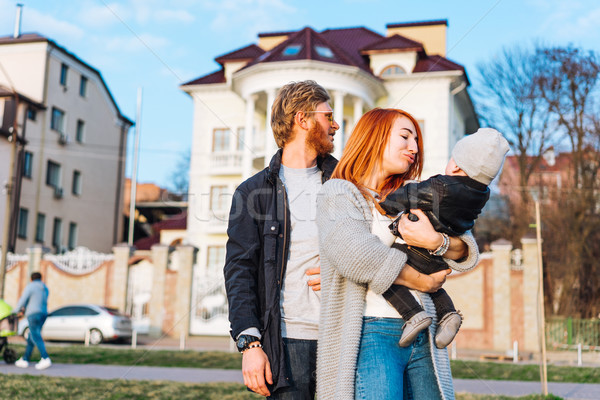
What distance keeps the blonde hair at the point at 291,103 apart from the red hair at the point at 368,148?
1.55 feet

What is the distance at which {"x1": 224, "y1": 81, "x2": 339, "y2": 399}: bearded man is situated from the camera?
9.86 ft

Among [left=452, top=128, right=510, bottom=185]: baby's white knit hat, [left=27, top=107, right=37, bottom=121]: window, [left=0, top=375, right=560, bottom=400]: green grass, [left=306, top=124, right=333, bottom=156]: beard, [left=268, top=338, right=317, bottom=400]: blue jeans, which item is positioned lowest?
[left=0, top=375, right=560, bottom=400]: green grass

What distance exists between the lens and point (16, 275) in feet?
90.4

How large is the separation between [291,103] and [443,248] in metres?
1.09

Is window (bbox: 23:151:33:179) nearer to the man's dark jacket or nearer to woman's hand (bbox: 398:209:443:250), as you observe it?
the man's dark jacket

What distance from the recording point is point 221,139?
35219mm

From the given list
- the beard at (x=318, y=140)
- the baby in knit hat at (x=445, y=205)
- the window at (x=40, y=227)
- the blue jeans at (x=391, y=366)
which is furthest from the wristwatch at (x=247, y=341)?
the window at (x=40, y=227)

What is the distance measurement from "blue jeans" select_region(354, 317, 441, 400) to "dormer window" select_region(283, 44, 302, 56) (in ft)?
97.0

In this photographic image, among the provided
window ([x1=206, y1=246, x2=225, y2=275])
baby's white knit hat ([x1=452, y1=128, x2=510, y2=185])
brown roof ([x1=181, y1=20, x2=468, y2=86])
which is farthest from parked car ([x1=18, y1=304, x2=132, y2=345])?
baby's white knit hat ([x1=452, y1=128, x2=510, y2=185])

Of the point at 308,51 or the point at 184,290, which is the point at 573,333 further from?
the point at 308,51

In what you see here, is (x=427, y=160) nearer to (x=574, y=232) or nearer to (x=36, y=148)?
(x=574, y=232)

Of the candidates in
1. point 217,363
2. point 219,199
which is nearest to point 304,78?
point 219,199

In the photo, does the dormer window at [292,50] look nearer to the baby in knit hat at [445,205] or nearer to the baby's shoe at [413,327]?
the baby in knit hat at [445,205]

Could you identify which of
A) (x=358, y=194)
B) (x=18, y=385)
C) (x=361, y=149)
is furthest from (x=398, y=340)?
(x=18, y=385)
